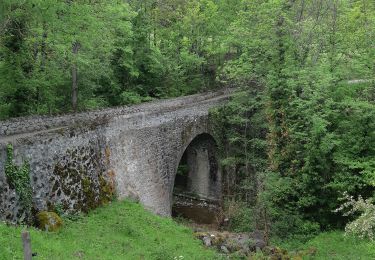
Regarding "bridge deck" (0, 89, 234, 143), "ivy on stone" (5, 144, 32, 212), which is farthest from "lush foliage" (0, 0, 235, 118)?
"ivy on stone" (5, 144, 32, 212)

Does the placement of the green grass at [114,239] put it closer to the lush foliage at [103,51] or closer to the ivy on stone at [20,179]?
the ivy on stone at [20,179]

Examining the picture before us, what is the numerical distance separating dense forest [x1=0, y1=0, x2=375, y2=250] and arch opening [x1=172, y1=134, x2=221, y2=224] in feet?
2.49

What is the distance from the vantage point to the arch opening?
88.1ft

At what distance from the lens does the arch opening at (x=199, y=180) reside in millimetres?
26859

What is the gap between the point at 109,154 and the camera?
1811 centimetres

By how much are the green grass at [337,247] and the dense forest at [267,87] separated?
0.83m

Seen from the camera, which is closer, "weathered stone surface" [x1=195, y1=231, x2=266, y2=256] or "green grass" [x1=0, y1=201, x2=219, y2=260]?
"green grass" [x1=0, y1=201, x2=219, y2=260]

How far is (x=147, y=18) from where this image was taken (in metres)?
Result: 32.2

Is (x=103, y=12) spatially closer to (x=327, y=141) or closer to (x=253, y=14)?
(x=253, y=14)

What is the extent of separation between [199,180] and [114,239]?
45.1 ft

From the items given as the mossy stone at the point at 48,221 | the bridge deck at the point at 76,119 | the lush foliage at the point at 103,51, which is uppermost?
the lush foliage at the point at 103,51

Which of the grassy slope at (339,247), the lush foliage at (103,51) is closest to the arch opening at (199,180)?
the lush foliage at (103,51)

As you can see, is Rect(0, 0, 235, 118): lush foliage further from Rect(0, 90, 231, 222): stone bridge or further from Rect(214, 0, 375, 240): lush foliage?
Rect(214, 0, 375, 240): lush foliage

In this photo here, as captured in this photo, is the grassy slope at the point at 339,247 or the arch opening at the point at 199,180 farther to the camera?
the arch opening at the point at 199,180
